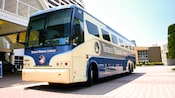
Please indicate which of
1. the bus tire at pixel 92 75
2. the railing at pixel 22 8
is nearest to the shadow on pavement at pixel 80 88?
the bus tire at pixel 92 75

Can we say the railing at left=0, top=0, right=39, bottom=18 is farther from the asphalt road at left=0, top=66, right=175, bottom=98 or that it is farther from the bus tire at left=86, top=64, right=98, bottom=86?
the bus tire at left=86, top=64, right=98, bottom=86

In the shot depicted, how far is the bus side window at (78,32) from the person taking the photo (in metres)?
6.78

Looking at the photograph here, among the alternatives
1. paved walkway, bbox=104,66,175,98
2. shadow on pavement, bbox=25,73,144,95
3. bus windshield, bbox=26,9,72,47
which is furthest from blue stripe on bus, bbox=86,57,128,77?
bus windshield, bbox=26,9,72,47

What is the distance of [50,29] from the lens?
7027 mm

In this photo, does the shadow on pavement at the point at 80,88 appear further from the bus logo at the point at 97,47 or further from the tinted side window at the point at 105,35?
the tinted side window at the point at 105,35

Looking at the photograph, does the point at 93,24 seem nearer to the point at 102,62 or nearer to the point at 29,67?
the point at 102,62

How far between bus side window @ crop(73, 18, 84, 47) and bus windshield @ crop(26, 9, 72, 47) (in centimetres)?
26

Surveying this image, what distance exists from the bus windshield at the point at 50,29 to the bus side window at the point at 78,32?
0.26 meters

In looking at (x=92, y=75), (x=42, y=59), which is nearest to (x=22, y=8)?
(x=42, y=59)

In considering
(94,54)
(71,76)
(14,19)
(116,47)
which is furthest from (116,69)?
(14,19)

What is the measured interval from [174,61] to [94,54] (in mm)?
43231

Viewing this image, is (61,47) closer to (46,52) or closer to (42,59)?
(46,52)

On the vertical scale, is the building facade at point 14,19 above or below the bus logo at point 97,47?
above

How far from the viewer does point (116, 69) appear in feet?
38.2
